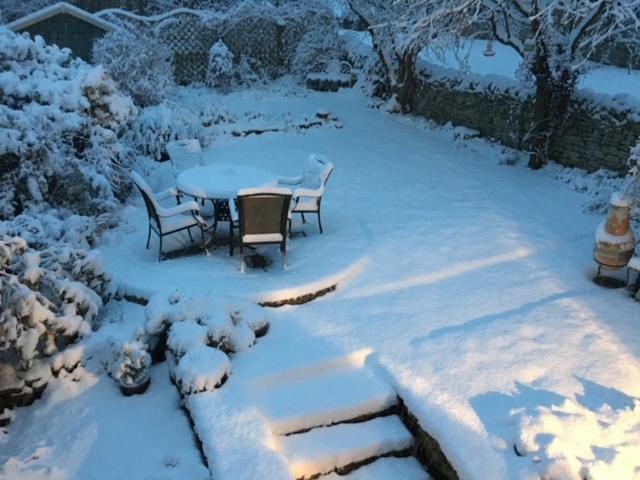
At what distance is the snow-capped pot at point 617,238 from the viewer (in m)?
5.33

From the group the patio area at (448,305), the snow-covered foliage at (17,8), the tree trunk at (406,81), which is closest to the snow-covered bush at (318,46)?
the tree trunk at (406,81)

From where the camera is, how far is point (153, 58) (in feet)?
36.4

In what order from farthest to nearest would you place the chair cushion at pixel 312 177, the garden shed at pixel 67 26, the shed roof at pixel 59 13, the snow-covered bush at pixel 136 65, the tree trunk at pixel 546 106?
the garden shed at pixel 67 26 < the shed roof at pixel 59 13 < the snow-covered bush at pixel 136 65 < the tree trunk at pixel 546 106 < the chair cushion at pixel 312 177

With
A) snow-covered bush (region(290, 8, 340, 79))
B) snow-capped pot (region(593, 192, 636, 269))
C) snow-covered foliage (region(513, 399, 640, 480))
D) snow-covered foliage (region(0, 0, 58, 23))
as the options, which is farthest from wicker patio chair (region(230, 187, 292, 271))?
snow-covered foliage (region(0, 0, 58, 23))

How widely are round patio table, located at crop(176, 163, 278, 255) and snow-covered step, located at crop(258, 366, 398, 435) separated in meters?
2.24

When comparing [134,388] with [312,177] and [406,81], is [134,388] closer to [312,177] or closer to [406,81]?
[312,177]

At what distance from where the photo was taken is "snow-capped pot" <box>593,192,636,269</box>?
210 inches

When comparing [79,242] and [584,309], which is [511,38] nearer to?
[584,309]

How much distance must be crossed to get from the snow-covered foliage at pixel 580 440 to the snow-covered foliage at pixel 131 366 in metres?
2.60

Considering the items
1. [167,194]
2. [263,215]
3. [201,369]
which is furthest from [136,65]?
[201,369]

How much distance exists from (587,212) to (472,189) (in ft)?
Result: 5.12

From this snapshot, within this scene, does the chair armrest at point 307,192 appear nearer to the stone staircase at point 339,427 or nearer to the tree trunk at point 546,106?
the stone staircase at point 339,427

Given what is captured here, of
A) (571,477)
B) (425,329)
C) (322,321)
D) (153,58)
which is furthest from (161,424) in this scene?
(153,58)

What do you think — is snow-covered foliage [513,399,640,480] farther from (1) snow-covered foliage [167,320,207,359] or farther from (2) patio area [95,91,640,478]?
(1) snow-covered foliage [167,320,207,359]
